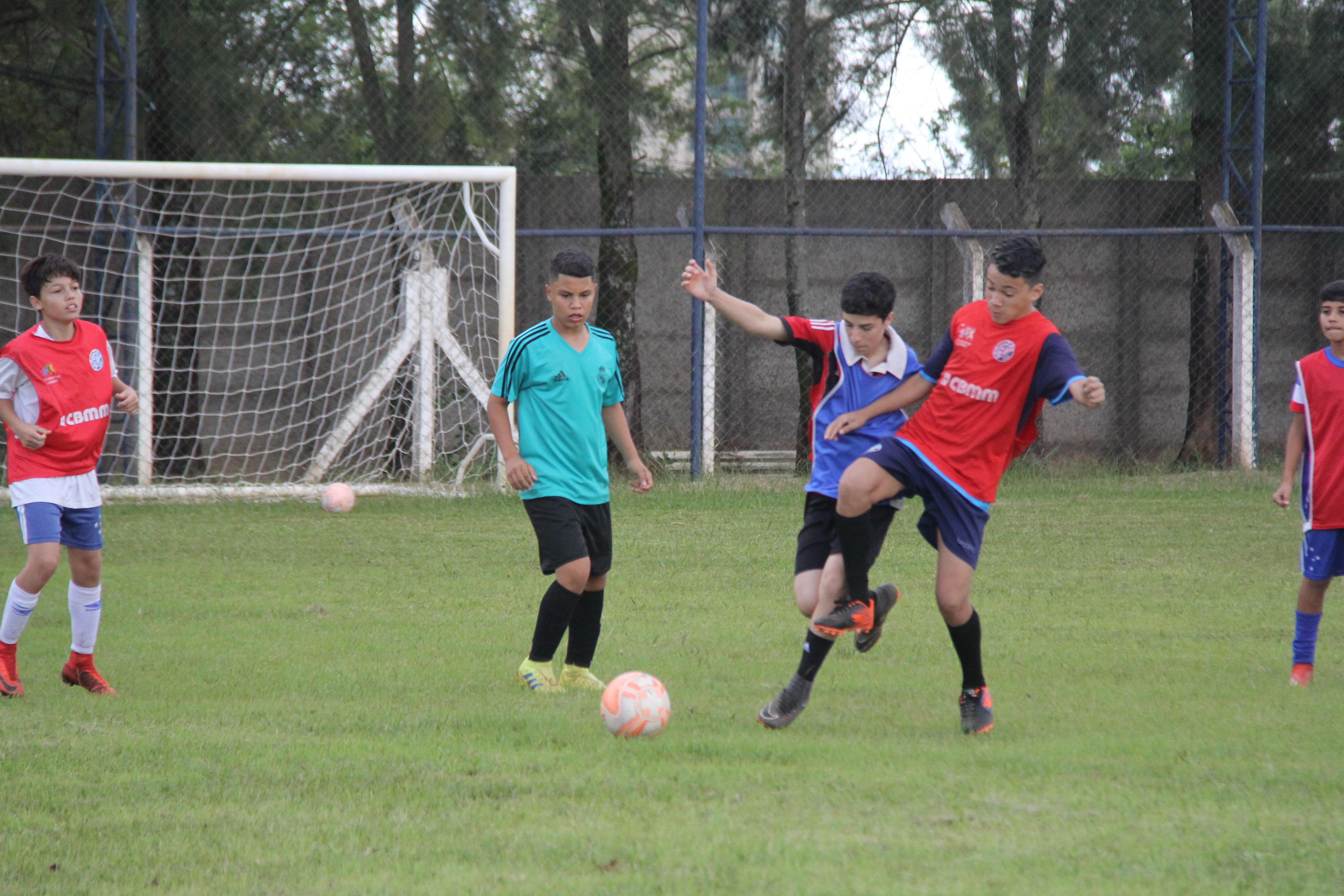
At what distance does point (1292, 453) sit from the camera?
17.9ft

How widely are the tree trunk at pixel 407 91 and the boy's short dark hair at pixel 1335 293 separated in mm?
8856

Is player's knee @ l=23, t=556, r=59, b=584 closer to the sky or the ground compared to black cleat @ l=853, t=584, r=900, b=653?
closer to the sky

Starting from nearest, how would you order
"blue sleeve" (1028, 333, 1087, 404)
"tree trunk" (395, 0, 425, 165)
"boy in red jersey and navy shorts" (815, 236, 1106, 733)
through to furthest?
1. "blue sleeve" (1028, 333, 1087, 404)
2. "boy in red jersey and navy shorts" (815, 236, 1106, 733)
3. "tree trunk" (395, 0, 425, 165)

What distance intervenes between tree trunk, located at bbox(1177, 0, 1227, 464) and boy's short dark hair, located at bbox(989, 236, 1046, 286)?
9.23 metres

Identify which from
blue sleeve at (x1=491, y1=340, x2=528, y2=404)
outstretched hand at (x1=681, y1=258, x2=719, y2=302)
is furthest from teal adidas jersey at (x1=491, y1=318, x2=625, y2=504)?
outstretched hand at (x1=681, y1=258, x2=719, y2=302)

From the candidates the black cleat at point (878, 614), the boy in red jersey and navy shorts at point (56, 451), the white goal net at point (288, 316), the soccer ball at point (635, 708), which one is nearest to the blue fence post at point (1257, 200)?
the white goal net at point (288, 316)

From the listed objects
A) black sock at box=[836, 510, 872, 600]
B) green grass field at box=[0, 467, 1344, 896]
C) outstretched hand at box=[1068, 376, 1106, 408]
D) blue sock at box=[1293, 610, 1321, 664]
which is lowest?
green grass field at box=[0, 467, 1344, 896]

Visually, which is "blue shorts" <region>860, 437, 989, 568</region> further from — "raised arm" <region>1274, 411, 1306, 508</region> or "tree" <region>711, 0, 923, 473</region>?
"tree" <region>711, 0, 923, 473</region>

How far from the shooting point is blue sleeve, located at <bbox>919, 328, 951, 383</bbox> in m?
4.47

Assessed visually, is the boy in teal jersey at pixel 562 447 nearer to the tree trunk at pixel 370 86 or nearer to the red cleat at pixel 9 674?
the red cleat at pixel 9 674

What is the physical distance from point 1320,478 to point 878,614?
78.4 inches

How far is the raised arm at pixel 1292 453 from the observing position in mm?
5359

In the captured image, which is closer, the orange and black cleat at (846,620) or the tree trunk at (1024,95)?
the orange and black cleat at (846,620)

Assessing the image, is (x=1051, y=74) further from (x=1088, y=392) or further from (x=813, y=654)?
(x=813, y=654)
